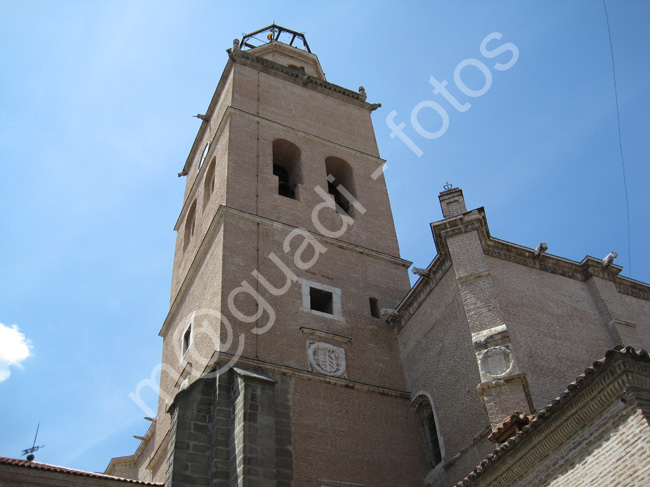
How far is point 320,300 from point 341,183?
6006 mm

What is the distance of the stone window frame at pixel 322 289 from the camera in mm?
16125

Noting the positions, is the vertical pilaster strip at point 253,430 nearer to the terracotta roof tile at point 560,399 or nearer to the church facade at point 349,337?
the church facade at point 349,337

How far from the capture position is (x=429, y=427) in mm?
14789

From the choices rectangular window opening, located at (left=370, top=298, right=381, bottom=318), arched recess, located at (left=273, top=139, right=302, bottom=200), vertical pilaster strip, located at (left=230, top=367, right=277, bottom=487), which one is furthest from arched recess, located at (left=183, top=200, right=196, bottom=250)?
vertical pilaster strip, located at (left=230, top=367, right=277, bottom=487)

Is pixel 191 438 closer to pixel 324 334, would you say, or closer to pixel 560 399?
pixel 324 334

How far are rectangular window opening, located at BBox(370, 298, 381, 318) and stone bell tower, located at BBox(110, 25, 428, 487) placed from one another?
0.03 meters

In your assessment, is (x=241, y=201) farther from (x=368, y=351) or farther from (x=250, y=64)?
(x=250, y=64)

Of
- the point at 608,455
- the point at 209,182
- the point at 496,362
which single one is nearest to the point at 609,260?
the point at 496,362

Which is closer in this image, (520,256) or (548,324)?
(548,324)

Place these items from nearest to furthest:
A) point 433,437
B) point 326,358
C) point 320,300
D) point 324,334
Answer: point 433,437
point 326,358
point 324,334
point 320,300

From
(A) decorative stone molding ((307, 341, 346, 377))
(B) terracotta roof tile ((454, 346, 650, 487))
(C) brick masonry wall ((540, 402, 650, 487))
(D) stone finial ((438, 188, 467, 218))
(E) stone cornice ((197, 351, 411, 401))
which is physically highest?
(D) stone finial ((438, 188, 467, 218))

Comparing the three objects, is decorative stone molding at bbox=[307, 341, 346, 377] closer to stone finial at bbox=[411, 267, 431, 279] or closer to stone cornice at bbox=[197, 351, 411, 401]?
stone cornice at bbox=[197, 351, 411, 401]

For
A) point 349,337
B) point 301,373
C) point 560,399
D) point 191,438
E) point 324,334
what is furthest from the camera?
point 349,337

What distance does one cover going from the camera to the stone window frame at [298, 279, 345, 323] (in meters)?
16.1
